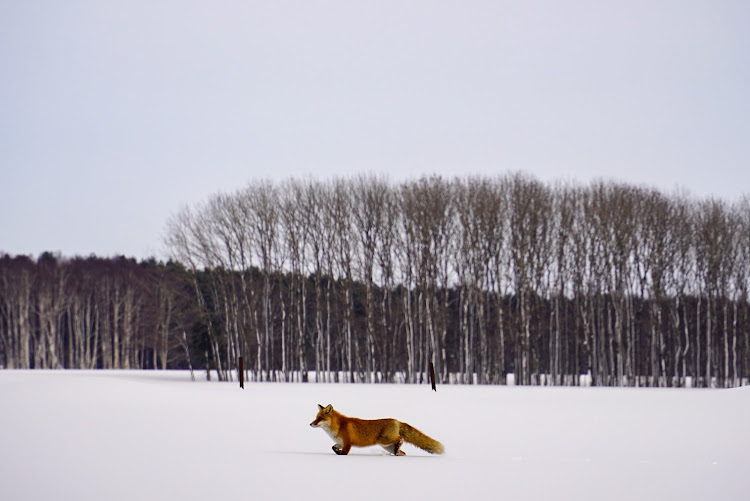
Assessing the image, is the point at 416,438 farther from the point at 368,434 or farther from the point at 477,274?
the point at 477,274

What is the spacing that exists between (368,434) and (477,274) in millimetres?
45700

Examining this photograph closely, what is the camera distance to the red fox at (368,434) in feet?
44.3

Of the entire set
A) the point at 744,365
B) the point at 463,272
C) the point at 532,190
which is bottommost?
the point at 744,365

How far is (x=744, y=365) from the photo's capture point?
212 ft

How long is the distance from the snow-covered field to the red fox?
219 mm

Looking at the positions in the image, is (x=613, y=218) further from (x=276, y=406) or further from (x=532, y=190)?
(x=276, y=406)

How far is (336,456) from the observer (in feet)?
44.4

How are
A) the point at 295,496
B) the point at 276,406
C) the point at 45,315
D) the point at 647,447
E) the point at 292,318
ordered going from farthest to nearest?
the point at 45,315
the point at 292,318
the point at 276,406
the point at 647,447
the point at 295,496

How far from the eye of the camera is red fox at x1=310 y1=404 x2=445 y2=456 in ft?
44.3

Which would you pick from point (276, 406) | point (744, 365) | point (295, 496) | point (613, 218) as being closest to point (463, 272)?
point (613, 218)

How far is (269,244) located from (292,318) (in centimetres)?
550

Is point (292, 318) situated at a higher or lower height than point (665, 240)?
lower

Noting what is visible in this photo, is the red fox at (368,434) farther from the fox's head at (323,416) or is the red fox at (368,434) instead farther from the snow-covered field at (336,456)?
the snow-covered field at (336,456)

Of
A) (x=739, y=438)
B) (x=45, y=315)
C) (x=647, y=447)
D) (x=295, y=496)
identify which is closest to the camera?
(x=295, y=496)
